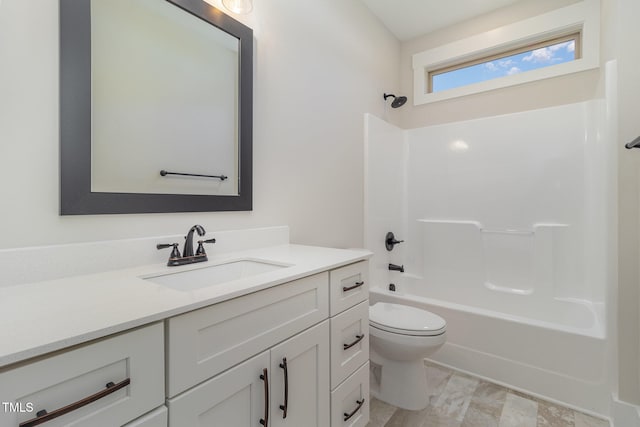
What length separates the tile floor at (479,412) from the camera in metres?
1.52

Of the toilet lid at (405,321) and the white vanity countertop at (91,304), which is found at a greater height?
the white vanity countertop at (91,304)

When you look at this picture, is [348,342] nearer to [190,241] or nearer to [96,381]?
[190,241]

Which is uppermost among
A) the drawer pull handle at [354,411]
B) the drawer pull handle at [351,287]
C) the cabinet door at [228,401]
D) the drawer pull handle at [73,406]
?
the drawer pull handle at [351,287]

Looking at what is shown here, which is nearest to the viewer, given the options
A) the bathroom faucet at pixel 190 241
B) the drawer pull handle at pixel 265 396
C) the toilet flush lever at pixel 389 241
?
the drawer pull handle at pixel 265 396

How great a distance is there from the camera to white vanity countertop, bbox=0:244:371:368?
1.69 ft

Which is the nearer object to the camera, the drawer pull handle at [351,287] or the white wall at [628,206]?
the drawer pull handle at [351,287]

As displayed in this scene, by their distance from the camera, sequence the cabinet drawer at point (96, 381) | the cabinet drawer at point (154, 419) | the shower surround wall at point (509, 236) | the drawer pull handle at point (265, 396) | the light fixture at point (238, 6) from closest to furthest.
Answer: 1. the cabinet drawer at point (96, 381)
2. the cabinet drawer at point (154, 419)
3. the drawer pull handle at point (265, 396)
4. the light fixture at point (238, 6)
5. the shower surround wall at point (509, 236)

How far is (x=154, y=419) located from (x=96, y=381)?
0.51 feet

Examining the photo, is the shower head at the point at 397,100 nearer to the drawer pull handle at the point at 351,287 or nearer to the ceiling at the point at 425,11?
the ceiling at the point at 425,11

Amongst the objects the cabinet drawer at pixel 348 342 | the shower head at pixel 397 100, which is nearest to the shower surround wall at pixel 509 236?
the shower head at pixel 397 100

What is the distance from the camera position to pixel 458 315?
198 centimetres

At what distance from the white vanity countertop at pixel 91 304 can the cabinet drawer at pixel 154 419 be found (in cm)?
20

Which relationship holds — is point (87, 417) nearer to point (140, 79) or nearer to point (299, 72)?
point (140, 79)

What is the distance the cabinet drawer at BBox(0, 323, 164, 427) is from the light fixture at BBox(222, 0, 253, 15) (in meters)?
1.40
